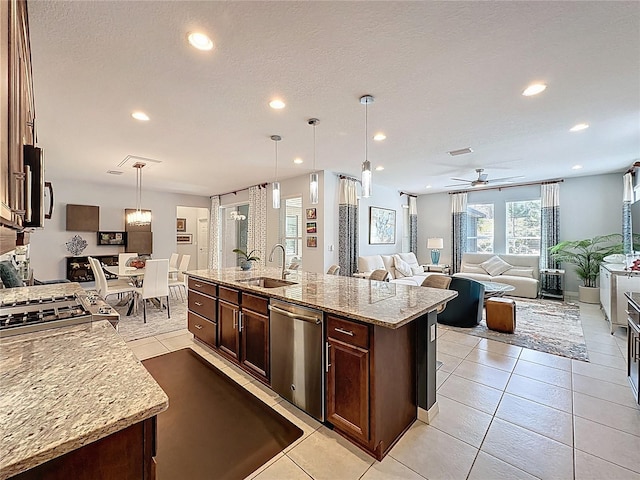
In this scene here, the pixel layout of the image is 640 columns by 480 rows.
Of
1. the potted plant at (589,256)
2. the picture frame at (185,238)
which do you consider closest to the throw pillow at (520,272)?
the potted plant at (589,256)

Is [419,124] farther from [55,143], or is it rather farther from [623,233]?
[623,233]

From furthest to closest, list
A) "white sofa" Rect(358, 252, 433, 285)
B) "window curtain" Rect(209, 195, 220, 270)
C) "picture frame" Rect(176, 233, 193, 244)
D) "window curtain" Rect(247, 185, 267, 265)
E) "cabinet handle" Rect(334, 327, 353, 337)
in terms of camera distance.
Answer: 1. "picture frame" Rect(176, 233, 193, 244)
2. "window curtain" Rect(209, 195, 220, 270)
3. "window curtain" Rect(247, 185, 267, 265)
4. "white sofa" Rect(358, 252, 433, 285)
5. "cabinet handle" Rect(334, 327, 353, 337)

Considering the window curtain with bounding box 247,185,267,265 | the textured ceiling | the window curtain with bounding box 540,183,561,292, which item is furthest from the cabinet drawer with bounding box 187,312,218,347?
the window curtain with bounding box 540,183,561,292

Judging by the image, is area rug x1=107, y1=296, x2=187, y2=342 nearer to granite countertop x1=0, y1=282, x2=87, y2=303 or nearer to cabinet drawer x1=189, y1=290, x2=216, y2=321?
cabinet drawer x1=189, y1=290, x2=216, y2=321

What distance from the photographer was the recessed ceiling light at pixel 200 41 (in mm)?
1889

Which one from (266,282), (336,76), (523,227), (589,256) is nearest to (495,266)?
(523,227)

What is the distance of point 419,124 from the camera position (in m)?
3.39

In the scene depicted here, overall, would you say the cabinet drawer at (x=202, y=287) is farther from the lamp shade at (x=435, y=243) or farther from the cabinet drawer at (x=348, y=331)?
the lamp shade at (x=435, y=243)

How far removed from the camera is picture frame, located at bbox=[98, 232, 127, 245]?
698 centimetres

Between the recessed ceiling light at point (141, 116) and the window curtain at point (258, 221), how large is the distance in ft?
12.4

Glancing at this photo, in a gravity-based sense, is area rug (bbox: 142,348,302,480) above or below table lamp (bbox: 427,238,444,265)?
below

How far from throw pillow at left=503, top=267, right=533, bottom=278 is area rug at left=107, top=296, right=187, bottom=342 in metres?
7.07

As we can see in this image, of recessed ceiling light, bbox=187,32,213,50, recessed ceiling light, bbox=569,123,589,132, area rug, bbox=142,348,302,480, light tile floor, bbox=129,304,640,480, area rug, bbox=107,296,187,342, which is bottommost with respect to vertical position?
area rug, bbox=142,348,302,480

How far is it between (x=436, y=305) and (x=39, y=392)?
2.05 metres
